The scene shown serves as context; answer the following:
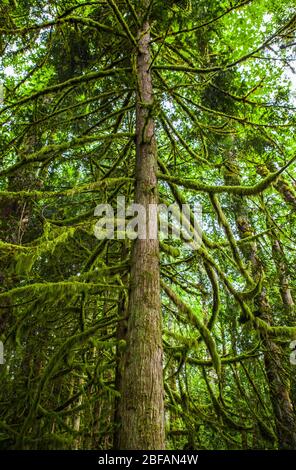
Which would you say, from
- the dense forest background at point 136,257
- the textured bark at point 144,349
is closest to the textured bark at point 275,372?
the dense forest background at point 136,257

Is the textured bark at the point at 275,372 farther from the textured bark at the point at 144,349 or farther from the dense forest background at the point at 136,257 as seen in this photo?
the textured bark at the point at 144,349

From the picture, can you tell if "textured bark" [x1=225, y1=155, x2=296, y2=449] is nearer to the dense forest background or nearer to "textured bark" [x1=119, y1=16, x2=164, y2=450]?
the dense forest background

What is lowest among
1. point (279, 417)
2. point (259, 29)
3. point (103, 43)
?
point (279, 417)

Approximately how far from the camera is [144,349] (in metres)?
2.83

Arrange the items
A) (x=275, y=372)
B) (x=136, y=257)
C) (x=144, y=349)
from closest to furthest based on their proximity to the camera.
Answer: (x=144, y=349)
(x=136, y=257)
(x=275, y=372)

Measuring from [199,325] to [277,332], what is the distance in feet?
3.24

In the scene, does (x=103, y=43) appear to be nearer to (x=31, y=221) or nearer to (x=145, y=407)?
(x=31, y=221)

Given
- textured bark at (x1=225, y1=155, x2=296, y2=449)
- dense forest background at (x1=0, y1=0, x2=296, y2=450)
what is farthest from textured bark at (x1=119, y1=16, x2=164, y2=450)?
textured bark at (x1=225, y1=155, x2=296, y2=449)

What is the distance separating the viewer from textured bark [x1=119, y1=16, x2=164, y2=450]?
2461mm

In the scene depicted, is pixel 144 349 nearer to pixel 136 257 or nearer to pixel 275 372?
pixel 136 257

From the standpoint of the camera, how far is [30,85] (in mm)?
10234

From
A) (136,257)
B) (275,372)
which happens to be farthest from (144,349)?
(275,372)
